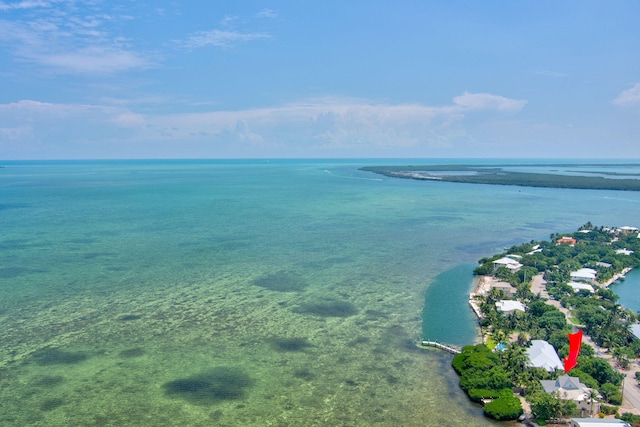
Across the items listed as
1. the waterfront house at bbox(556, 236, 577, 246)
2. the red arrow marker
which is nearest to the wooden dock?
the red arrow marker

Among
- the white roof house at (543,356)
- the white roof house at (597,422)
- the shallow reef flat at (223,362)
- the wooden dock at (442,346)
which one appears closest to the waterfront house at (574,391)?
the white roof house at (597,422)

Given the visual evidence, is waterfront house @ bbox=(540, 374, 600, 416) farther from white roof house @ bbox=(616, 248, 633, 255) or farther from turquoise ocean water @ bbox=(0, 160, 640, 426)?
white roof house @ bbox=(616, 248, 633, 255)

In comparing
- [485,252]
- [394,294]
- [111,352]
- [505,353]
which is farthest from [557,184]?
[111,352]

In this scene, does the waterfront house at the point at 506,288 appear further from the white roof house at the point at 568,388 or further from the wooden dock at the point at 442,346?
the white roof house at the point at 568,388

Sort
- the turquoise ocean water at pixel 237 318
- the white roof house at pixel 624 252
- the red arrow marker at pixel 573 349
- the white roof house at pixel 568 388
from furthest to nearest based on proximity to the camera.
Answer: the white roof house at pixel 624 252 < the red arrow marker at pixel 573 349 < the turquoise ocean water at pixel 237 318 < the white roof house at pixel 568 388

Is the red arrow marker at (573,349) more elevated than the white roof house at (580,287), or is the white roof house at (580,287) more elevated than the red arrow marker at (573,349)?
the red arrow marker at (573,349)

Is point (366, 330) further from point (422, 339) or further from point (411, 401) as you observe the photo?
point (411, 401)

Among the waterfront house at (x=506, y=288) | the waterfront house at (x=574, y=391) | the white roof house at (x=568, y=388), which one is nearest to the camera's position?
the waterfront house at (x=574, y=391)

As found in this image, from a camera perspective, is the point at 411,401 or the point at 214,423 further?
the point at 411,401
